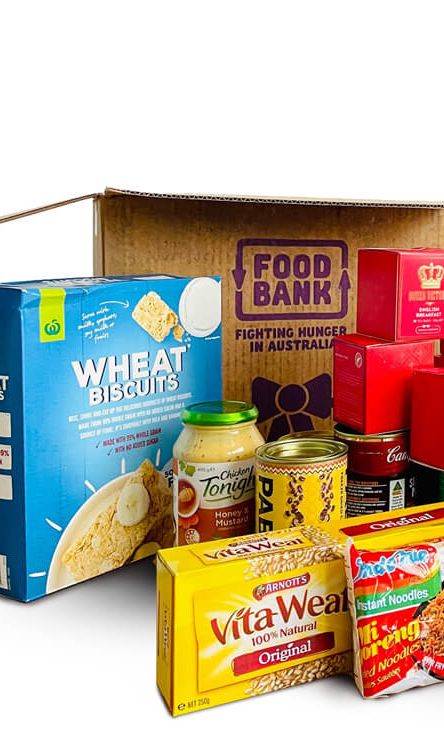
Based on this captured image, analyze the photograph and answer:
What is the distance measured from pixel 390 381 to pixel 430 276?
0.21 m

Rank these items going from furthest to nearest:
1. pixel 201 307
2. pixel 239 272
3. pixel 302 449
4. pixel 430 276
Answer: pixel 239 272
pixel 201 307
pixel 430 276
pixel 302 449

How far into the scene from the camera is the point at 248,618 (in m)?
1.24

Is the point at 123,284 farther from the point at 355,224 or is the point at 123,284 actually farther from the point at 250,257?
the point at 355,224

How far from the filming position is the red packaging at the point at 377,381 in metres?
1.57

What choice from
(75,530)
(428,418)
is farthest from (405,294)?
(75,530)

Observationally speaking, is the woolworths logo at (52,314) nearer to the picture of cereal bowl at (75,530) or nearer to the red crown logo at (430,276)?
the picture of cereal bowl at (75,530)

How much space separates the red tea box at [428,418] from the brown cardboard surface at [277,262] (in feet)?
1.71

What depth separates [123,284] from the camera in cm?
161

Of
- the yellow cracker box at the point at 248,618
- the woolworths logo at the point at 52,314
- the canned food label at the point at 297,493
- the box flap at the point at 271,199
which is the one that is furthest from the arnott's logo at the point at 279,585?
the box flap at the point at 271,199

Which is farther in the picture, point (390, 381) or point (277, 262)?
point (277, 262)

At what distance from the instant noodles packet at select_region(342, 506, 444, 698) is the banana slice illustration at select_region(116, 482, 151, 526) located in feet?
1.63

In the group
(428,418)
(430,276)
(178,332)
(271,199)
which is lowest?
(428,418)

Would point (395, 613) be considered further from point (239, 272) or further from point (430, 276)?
point (239, 272)

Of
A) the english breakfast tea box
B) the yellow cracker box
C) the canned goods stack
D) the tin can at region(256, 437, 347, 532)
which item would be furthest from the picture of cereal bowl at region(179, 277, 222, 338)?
the yellow cracker box
